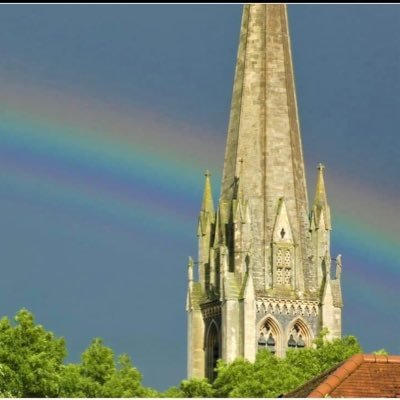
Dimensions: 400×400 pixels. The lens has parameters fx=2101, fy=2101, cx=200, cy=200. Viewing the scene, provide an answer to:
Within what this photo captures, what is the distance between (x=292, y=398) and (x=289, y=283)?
105 m

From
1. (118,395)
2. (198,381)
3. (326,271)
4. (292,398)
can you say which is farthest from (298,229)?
(292,398)

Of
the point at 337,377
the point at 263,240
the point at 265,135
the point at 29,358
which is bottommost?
the point at 337,377

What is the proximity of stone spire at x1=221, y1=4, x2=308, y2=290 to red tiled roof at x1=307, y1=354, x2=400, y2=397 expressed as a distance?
10457cm

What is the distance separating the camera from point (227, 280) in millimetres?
147250

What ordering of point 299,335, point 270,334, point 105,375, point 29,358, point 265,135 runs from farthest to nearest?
point 265,135
point 299,335
point 270,334
point 105,375
point 29,358

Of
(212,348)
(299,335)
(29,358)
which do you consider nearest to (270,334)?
(299,335)

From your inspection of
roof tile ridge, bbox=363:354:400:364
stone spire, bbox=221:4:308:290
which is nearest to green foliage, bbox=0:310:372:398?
stone spire, bbox=221:4:308:290

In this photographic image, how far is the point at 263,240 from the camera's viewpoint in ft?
497

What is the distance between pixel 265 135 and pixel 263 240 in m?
7.61

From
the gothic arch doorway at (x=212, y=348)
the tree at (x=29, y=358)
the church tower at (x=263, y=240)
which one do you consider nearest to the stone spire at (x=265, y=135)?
the church tower at (x=263, y=240)

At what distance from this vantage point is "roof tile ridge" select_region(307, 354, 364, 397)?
44.0 metres

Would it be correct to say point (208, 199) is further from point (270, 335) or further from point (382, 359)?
point (382, 359)

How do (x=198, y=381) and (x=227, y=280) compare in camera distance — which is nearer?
(x=198, y=381)

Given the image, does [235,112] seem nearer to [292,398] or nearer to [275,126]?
[275,126]
